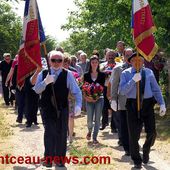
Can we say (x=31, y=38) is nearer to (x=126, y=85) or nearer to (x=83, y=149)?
(x=126, y=85)

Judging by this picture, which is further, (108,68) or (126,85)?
(108,68)

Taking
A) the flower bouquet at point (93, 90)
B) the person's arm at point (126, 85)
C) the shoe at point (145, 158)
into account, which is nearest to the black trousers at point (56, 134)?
the person's arm at point (126, 85)

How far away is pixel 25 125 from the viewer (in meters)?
13.5

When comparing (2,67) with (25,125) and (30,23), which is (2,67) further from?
(30,23)

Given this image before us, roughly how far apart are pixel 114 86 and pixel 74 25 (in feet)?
152

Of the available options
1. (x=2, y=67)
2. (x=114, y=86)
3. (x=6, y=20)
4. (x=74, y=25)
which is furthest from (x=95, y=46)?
(x=114, y=86)

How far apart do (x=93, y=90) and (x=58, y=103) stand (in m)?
2.32

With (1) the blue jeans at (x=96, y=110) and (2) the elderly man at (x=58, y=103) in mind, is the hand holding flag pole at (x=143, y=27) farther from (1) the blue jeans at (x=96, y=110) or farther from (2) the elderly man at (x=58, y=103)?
(1) the blue jeans at (x=96, y=110)

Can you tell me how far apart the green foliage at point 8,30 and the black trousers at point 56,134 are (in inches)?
1915

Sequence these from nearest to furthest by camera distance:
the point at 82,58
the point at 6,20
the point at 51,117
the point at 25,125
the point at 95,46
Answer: the point at 51,117 → the point at 25,125 → the point at 82,58 → the point at 95,46 → the point at 6,20

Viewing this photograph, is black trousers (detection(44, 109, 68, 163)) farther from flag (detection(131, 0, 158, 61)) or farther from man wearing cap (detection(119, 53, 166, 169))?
flag (detection(131, 0, 158, 61))

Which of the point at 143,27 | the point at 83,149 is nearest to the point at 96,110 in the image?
the point at 83,149

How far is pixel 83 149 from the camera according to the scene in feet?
32.1

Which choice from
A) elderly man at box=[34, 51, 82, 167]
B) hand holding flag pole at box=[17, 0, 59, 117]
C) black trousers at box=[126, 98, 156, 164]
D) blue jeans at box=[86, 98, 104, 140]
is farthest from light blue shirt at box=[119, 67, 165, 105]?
blue jeans at box=[86, 98, 104, 140]
